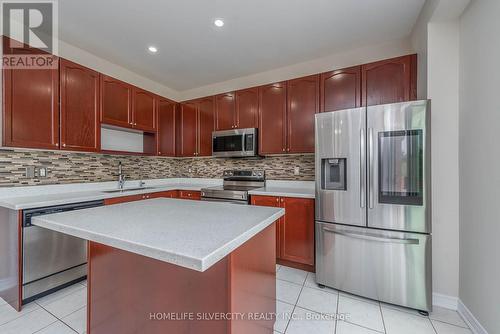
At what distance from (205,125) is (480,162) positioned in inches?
126

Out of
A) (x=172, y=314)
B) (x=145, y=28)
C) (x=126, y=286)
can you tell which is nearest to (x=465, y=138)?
(x=172, y=314)

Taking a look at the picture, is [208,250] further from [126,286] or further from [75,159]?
[75,159]

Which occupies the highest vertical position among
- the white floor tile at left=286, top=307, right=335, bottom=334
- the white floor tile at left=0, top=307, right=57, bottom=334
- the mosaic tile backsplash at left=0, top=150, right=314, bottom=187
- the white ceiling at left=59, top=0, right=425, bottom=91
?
the white ceiling at left=59, top=0, right=425, bottom=91

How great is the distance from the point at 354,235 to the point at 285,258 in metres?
0.93

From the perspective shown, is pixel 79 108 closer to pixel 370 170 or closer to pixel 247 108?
pixel 247 108

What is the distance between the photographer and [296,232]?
2.47 metres

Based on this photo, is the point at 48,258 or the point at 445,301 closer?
the point at 445,301

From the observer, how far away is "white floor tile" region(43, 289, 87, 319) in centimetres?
175

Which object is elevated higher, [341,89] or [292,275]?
[341,89]

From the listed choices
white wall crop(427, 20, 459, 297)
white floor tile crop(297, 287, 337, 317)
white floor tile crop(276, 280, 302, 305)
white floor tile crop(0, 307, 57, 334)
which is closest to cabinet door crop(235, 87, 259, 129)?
white wall crop(427, 20, 459, 297)

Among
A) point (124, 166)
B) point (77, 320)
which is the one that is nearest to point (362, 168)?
point (77, 320)

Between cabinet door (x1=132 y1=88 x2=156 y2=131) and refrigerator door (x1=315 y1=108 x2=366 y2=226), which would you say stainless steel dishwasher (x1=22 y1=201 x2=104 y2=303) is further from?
refrigerator door (x1=315 y1=108 x2=366 y2=226)

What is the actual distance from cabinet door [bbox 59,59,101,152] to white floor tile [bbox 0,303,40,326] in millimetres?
1482

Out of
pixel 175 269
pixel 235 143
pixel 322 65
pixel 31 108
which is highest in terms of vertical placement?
pixel 322 65
